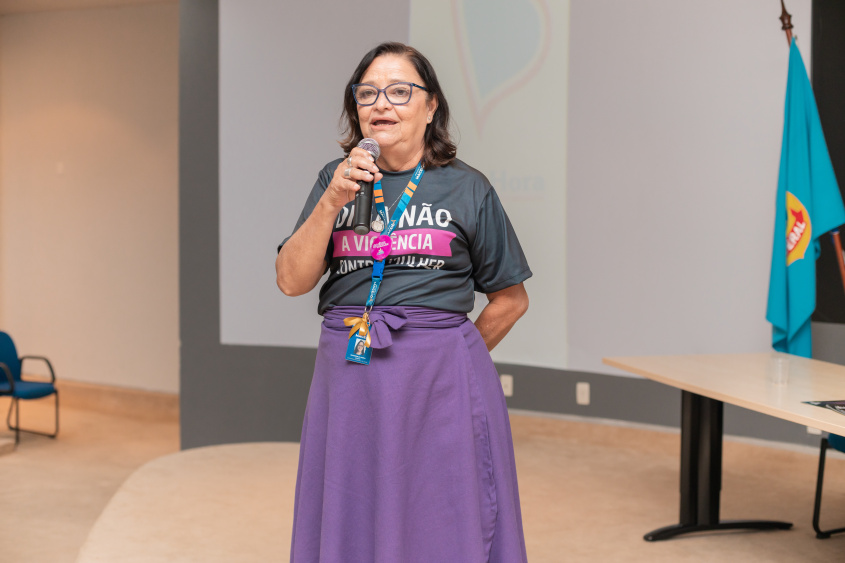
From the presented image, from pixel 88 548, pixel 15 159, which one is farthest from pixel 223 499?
pixel 15 159

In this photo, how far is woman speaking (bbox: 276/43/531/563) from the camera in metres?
1.51

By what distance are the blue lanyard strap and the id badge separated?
0.06 meters

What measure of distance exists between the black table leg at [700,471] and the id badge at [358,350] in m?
1.83

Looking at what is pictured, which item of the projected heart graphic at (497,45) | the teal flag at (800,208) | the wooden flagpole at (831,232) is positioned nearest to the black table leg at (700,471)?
the teal flag at (800,208)

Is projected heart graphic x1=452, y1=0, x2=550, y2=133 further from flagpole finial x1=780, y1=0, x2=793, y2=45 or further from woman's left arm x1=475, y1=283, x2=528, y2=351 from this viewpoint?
woman's left arm x1=475, y1=283, x2=528, y2=351

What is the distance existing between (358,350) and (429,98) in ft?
1.76

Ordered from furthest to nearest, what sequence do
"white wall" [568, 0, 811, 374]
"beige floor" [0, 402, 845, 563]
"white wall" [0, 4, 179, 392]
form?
"white wall" [0, 4, 179, 392] → "white wall" [568, 0, 811, 374] → "beige floor" [0, 402, 845, 563]

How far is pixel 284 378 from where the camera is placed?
473cm

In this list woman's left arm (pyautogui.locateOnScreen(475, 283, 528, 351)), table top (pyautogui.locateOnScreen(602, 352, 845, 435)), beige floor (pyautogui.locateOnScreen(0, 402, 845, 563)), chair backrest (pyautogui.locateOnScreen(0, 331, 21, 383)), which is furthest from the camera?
chair backrest (pyautogui.locateOnScreen(0, 331, 21, 383))

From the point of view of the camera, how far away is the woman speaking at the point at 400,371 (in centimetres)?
151

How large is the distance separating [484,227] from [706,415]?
1.70 m

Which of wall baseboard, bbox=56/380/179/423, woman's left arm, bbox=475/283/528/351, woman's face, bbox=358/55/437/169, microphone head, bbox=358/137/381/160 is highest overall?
woman's face, bbox=358/55/437/169

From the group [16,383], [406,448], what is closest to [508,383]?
[406,448]

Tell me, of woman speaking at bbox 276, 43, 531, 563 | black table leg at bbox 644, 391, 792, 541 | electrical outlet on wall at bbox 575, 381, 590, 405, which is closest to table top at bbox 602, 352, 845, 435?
black table leg at bbox 644, 391, 792, 541
